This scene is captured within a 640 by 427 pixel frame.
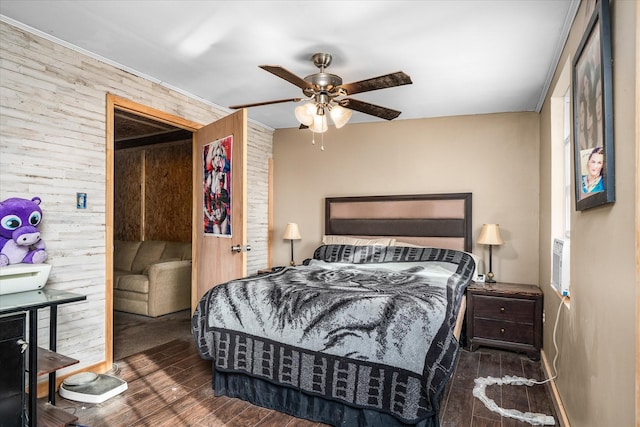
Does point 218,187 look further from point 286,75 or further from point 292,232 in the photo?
point 292,232

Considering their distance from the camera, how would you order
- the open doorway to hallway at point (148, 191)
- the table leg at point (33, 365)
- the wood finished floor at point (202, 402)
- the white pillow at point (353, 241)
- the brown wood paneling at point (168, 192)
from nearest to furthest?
the table leg at point (33, 365) < the wood finished floor at point (202, 402) < the white pillow at point (353, 241) < the open doorway to hallway at point (148, 191) < the brown wood paneling at point (168, 192)

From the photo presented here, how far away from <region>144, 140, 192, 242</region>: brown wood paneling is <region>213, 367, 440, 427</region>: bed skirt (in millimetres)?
3318

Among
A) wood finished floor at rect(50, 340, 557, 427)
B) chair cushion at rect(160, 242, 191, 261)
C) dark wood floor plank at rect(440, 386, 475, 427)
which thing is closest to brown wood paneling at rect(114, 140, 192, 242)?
chair cushion at rect(160, 242, 191, 261)

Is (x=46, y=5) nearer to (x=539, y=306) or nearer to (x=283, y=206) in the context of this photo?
(x=283, y=206)

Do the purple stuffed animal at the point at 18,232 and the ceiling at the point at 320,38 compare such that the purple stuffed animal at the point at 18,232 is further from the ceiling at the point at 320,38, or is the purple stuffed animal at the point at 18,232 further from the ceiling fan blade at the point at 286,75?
the ceiling fan blade at the point at 286,75

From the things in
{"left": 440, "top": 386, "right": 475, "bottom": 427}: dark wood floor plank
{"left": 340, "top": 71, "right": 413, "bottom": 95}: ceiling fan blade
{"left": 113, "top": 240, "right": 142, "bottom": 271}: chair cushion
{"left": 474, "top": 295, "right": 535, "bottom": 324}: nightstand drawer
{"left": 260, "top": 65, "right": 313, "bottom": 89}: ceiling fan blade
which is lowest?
{"left": 440, "top": 386, "right": 475, "bottom": 427}: dark wood floor plank

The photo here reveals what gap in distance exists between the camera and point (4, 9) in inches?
92.3

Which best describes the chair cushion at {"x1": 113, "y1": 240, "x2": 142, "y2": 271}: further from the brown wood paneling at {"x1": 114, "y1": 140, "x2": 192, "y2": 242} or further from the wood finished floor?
the wood finished floor

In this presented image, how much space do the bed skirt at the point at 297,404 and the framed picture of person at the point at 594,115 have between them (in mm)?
1375

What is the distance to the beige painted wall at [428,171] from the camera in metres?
4.09

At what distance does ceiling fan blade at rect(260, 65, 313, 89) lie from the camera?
2.26 m

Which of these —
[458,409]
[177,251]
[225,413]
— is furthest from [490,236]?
[177,251]

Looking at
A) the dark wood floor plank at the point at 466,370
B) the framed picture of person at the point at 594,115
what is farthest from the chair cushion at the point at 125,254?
the framed picture of person at the point at 594,115

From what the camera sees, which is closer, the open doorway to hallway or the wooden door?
the wooden door
